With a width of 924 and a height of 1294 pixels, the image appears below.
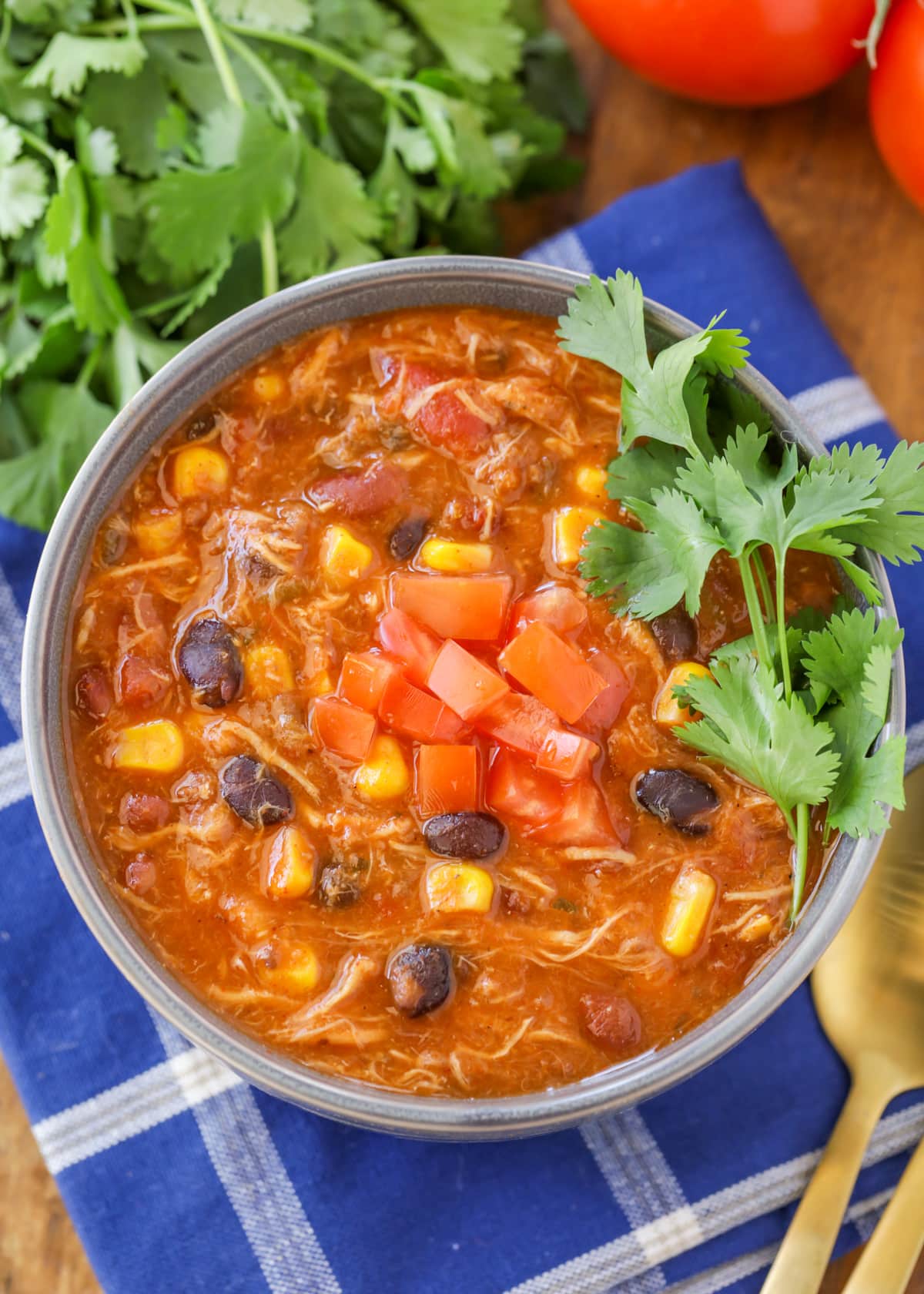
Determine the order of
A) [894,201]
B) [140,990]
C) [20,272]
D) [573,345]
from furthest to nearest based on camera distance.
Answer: [894,201] < [20,272] < [573,345] < [140,990]

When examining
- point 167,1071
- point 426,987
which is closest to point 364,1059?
point 426,987

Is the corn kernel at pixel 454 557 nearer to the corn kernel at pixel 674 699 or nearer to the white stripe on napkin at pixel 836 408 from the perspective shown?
the corn kernel at pixel 674 699

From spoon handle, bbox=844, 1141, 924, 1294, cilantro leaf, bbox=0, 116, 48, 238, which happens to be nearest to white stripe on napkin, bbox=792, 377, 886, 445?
spoon handle, bbox=844, 1141, 924, 1294

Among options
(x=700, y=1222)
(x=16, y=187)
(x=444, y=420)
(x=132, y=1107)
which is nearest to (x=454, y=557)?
(x=444, y=420)

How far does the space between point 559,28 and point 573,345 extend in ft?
6.37

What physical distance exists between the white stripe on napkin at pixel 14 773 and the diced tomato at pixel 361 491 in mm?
1272

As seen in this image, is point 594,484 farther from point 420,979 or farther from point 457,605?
point 420,979

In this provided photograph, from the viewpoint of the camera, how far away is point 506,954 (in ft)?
10.5

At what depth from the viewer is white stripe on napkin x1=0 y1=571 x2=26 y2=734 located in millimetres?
3912

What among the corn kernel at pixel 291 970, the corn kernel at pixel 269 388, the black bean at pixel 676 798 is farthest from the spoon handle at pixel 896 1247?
the corn kernel at pixel 269 388

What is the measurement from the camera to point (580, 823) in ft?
10.6

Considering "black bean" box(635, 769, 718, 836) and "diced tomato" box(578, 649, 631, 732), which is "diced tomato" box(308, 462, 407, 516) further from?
"black bean" box(635, 769, 718, 836)

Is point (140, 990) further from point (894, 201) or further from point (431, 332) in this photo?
point (894, 201)

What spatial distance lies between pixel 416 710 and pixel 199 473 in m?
0.85
